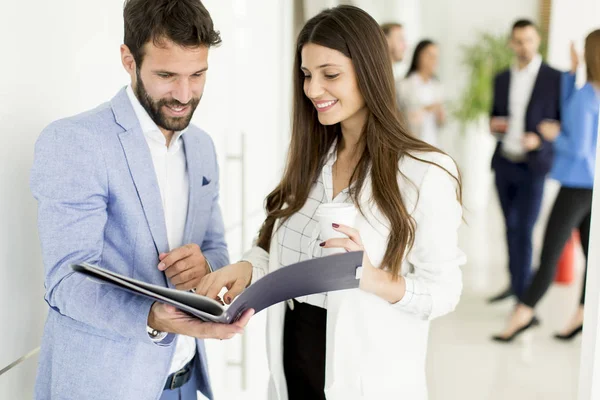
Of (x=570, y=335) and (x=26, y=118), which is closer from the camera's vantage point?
(x=26, y=118)

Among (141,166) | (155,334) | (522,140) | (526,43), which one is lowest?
(155,334)

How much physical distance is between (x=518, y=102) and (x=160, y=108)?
11.1ft

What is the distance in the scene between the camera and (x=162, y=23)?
1313mm

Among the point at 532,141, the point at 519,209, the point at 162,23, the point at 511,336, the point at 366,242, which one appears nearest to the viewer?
the point at 162,23

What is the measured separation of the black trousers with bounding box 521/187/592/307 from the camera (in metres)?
3.54

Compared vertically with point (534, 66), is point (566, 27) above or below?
above

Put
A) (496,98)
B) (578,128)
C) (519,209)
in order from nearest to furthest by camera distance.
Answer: (578,128) < (519,209) < (496,98)

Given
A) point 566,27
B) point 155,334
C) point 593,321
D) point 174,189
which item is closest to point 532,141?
point 566,27

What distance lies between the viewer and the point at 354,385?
4.68 feet

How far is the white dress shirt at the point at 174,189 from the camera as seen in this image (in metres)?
1.48

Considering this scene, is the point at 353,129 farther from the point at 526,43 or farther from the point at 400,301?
the point at 526,43

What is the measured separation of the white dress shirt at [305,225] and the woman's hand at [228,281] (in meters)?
0.10

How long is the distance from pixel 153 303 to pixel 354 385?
0.51m

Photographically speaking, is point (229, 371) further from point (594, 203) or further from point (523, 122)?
point (523, 122)
